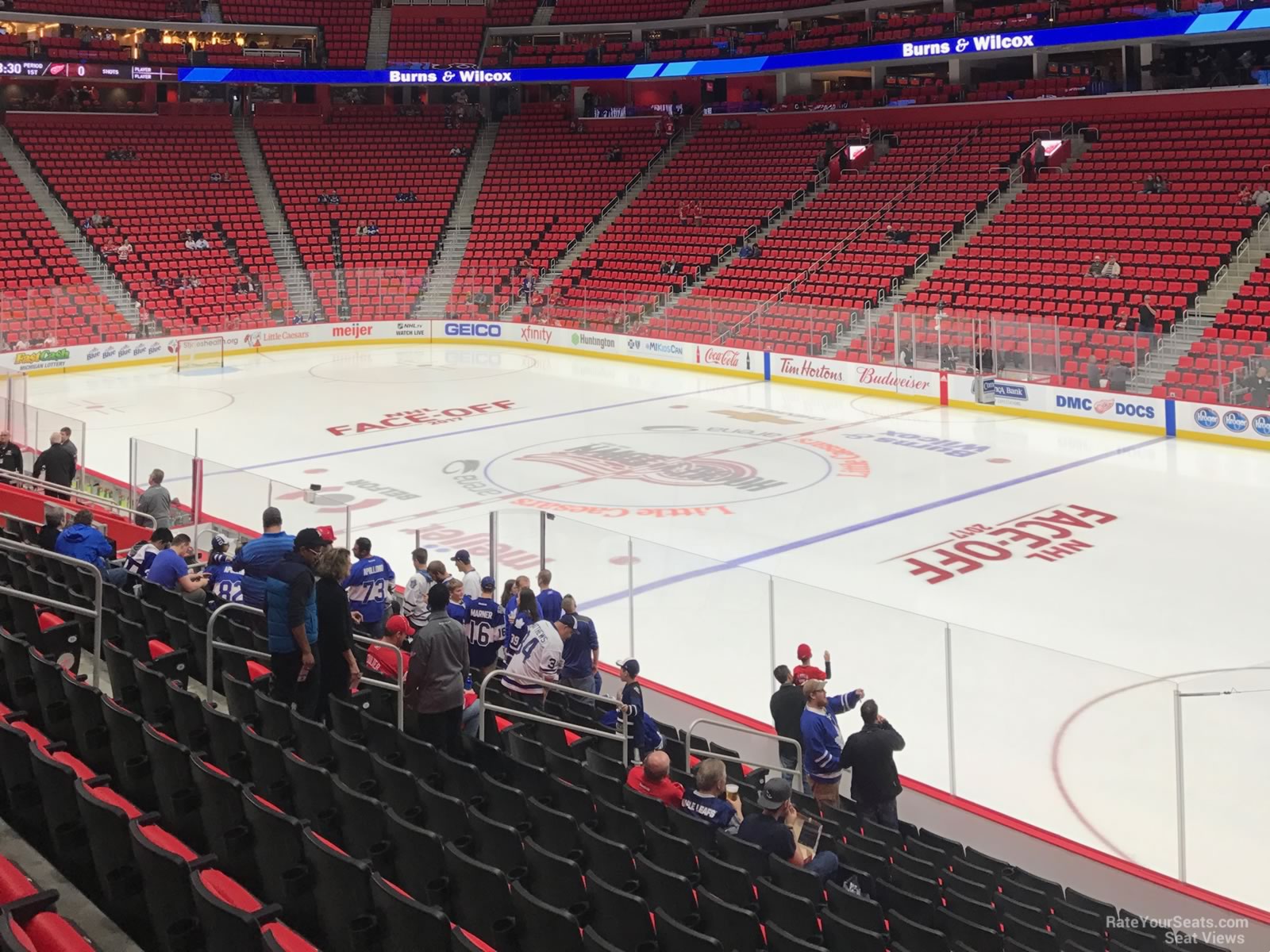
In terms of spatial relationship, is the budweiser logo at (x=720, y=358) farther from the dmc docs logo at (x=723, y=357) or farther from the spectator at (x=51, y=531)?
the spectator at (x=51, y=531)

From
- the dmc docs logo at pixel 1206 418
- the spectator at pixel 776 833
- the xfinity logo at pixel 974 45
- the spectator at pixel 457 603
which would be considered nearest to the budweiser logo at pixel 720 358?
the xfinity logo at pixel 974 45

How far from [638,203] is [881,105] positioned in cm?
774

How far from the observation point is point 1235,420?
20781 mm

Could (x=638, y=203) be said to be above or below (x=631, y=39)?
below

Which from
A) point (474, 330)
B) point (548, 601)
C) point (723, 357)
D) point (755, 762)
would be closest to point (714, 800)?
point (755, 762)

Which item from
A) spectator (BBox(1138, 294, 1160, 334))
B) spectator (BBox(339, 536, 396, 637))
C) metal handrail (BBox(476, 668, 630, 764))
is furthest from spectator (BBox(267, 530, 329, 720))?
spectator (BBox(1138, 294, 1160, 334))

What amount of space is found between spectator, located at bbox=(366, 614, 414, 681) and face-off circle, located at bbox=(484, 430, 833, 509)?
9.67 m

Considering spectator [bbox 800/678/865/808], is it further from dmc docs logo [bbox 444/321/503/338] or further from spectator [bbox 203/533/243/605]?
dmc docs logo [bbox 444/321/503/338]

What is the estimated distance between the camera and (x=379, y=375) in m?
29.9

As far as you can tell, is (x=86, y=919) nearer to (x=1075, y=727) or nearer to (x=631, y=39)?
(x=1075, y=727)

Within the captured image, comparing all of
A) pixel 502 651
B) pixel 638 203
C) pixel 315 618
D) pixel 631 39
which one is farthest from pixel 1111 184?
pixel 315 618

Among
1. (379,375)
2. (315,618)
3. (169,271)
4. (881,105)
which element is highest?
(881,105)

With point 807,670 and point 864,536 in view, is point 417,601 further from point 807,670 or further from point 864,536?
point 864,536

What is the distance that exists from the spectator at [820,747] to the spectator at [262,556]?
3.67 meters
